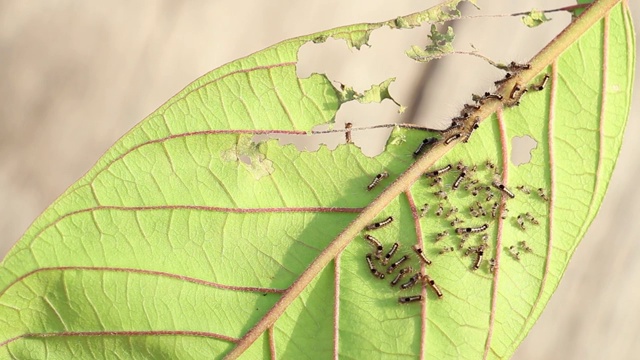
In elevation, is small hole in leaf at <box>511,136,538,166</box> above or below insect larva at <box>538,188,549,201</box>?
above

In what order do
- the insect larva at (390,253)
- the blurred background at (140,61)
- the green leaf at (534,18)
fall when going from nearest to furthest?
the insect larva at (390,253), the green leaf at (534,18), the blurred background at (140,61)

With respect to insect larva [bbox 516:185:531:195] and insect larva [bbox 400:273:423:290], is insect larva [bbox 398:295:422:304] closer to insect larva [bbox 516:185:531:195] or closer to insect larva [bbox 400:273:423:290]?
insect larva [bbox 400:273:423:290]

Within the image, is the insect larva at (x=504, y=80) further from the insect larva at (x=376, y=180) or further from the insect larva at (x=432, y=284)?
the insect larva at (x=432, y=284)

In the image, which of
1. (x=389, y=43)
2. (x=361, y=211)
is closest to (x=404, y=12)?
(x=389, y=43)

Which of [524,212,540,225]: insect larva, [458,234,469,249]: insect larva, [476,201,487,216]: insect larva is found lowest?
[458,234,469,249]: insect larva

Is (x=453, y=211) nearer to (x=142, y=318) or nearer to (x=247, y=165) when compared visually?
(x=247, y=165)

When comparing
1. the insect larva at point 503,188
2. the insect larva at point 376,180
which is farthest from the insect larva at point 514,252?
the insect larva at point 376,180

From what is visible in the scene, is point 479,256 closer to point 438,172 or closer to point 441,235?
point 441,235

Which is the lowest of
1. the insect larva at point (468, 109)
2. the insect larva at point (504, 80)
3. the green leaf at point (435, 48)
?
the insect larva at point (468, 109)

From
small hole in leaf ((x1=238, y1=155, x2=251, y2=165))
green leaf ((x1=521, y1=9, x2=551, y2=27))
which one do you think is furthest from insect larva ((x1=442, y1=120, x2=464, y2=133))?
small hole in leaf ((x1=238, y1=155, x2=251, y2=165))
